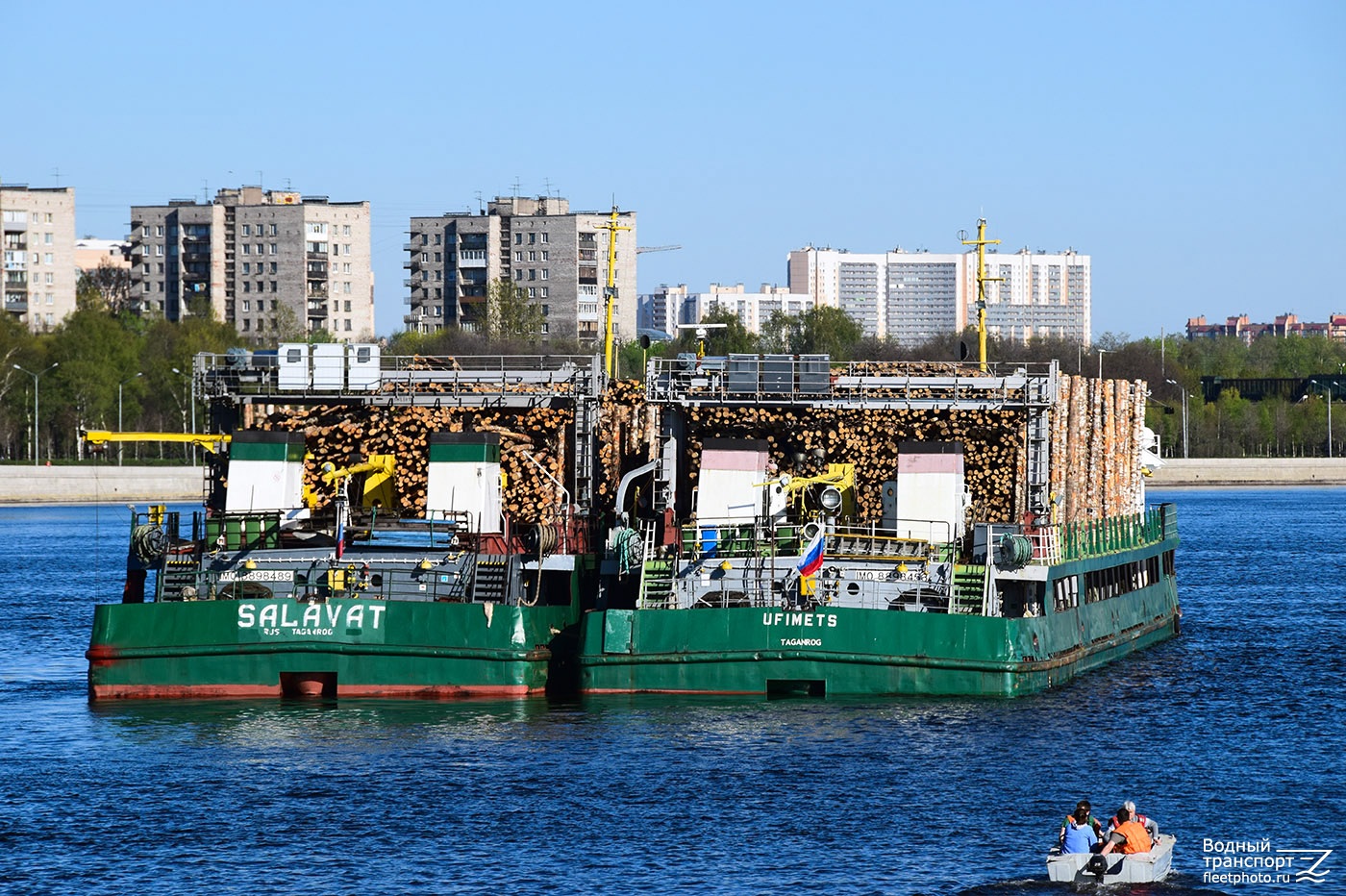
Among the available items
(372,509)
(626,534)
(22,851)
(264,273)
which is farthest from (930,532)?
(264,273)

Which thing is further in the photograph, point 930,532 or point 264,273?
point 264,273

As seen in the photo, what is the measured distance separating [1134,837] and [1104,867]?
651 mm

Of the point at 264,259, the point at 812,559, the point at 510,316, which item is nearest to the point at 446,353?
the point at 510,316

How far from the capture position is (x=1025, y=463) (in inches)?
1647

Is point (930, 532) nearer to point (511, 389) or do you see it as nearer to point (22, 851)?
point (511, 389)

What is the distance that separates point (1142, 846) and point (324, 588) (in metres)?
17.8

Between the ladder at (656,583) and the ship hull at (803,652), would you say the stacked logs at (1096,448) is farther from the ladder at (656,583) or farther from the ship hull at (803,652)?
the ladder at (656,583)

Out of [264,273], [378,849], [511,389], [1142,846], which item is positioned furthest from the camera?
[264,273]

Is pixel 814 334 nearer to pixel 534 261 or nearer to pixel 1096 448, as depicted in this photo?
pixel 534 261

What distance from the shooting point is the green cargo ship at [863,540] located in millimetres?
36062

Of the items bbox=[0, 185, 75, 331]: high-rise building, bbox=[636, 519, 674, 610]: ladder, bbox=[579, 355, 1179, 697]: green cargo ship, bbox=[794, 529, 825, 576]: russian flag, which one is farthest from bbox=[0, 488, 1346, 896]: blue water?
bbox=[0, 185, 75, 331]: high-rise building

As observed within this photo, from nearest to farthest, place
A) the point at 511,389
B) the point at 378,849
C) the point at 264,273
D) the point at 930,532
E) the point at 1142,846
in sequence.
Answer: the point at 1142,846 → the point at 378,849 → the point at 930,532 → the point at 511,389 → the point at 264,273

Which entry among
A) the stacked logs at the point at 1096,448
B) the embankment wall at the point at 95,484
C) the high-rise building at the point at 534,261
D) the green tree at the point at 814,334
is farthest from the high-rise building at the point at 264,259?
the stacked logs at the point at 1096,448

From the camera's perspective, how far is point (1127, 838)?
24.9 meters
